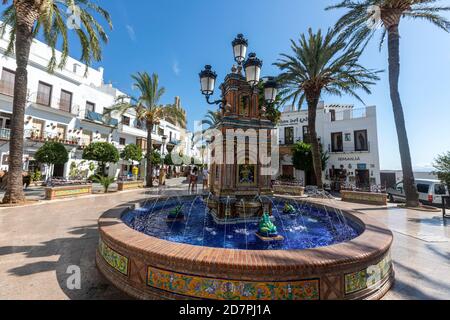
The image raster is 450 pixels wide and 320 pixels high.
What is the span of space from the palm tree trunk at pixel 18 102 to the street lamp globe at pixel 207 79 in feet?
31.3

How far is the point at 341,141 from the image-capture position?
22.9m

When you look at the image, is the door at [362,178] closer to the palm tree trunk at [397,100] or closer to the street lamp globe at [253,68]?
the palm tree trunk at [397,100]

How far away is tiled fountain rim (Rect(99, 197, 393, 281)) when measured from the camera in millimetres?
2500

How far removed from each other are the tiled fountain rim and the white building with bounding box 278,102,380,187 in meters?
21.3

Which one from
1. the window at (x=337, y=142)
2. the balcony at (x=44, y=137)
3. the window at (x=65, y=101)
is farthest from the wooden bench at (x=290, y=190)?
the window at (x=65, y=101)

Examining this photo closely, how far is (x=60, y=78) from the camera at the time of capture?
21.7m

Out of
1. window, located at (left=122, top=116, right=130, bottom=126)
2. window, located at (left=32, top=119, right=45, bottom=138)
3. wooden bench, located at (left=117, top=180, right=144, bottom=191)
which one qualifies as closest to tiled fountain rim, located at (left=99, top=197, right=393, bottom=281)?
wooden bench, located at (left=117, top=180, right=144, bottom=191)

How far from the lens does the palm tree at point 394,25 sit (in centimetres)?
1155

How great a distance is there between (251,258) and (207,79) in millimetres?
5269

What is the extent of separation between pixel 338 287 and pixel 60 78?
29.1m

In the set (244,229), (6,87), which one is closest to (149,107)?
→ (6,87)

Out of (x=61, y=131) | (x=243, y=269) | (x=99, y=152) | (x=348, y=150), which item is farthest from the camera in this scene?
(x=348, y=150)

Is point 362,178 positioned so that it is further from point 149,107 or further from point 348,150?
point 149,107
